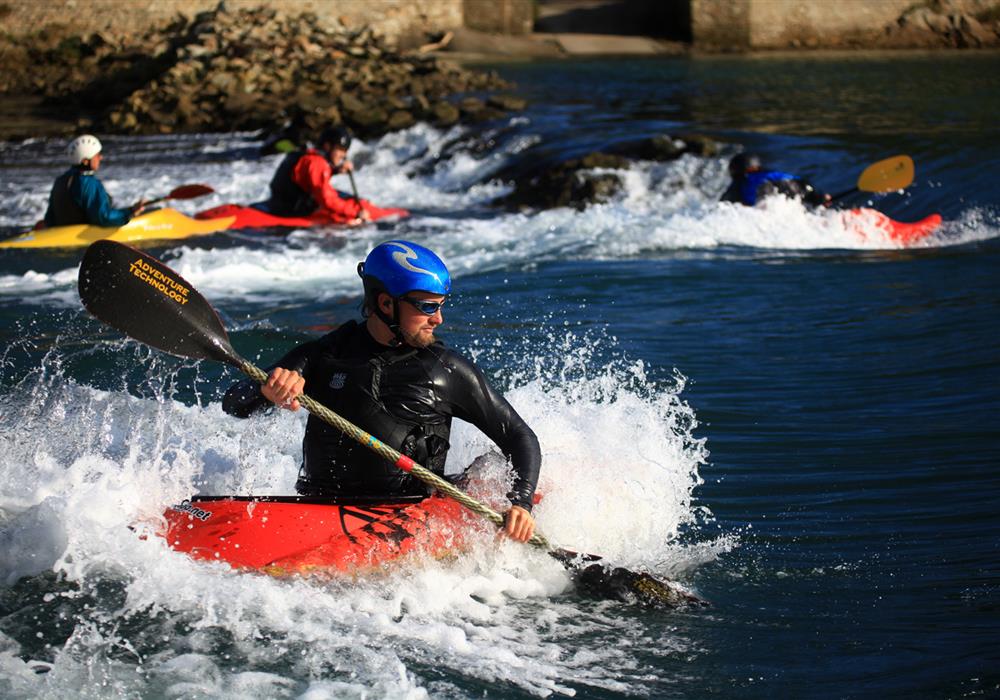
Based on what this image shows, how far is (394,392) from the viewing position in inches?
183

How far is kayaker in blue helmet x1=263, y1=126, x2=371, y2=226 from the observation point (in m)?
12.5

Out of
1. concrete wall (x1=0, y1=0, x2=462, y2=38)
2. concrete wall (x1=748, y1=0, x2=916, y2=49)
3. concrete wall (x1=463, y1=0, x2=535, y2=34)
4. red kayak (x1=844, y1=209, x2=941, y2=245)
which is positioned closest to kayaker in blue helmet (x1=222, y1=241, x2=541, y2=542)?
red kayak (x1=844, y1=209, x2=941, y2=245)

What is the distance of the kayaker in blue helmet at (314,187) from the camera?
1253cm

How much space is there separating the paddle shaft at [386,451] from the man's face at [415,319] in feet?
1.33

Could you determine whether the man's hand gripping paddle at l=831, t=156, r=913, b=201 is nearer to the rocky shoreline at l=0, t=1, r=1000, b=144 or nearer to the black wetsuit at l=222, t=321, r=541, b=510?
the rocky shoreline at l=0, t=1, r=1000, b=144

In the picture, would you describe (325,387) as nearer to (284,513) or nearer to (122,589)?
(284,513)

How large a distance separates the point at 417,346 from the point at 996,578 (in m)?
2.54

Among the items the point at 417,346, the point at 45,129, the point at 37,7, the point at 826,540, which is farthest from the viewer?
the point at 37,7

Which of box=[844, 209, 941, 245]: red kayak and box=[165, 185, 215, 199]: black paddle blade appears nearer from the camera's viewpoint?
box=[844, 209, 941, 245]: red kayak

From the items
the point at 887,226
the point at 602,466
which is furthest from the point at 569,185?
the point at 602,466

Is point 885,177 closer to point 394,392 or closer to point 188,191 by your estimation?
point 188,191

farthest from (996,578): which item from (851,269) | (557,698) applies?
(851,269)

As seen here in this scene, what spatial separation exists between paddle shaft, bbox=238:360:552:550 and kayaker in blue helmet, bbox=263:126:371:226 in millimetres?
8287

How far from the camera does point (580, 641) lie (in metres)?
4.34
